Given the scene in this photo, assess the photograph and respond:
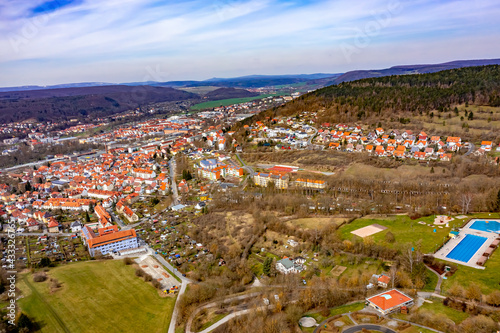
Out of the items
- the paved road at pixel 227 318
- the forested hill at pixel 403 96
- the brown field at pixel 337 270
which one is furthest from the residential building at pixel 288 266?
the forested hill at pixel 403 96

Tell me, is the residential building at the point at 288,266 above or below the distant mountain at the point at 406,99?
below

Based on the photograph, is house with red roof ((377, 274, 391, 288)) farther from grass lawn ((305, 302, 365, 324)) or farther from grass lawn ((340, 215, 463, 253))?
grass lawn ((340, 215, 463, 253))

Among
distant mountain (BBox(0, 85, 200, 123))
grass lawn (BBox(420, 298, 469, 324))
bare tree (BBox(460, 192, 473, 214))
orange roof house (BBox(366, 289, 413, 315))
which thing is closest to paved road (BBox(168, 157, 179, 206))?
orange roof house (BBox(366, 289, 413, 315))

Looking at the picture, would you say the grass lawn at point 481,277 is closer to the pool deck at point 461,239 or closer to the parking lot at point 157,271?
the pool deck at point 461,239

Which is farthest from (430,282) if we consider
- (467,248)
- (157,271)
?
(157,271)

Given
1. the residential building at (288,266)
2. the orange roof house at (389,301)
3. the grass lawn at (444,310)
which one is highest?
the orange roof house at (389,301)

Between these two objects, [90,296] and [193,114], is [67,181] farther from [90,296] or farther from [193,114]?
[193,114]
